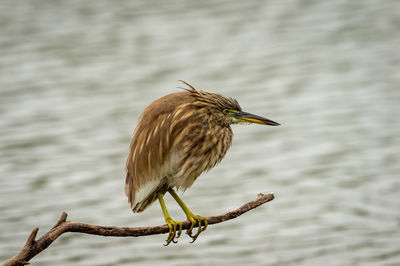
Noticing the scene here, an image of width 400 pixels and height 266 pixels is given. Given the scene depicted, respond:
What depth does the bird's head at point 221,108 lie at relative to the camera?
389 cm

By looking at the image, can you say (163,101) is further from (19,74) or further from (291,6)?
(291,6)

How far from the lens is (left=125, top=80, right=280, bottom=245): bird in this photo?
3881mm

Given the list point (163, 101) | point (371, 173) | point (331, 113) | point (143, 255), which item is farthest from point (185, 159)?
point (331, 113)

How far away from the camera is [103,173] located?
31.4 feet

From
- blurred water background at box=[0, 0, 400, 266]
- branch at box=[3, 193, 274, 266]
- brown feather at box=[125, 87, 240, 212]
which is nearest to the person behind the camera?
branch at box=[3, 193, 274, 266]

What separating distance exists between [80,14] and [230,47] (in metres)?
3.89

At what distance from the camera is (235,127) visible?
35.2 feet

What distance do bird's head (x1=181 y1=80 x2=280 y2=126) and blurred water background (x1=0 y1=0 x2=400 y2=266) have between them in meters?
3.55

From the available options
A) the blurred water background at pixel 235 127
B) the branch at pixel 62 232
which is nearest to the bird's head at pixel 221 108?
the branch at pixel 62 232

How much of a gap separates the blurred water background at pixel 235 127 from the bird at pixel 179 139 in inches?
135

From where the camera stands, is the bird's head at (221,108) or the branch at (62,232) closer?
the branch at (62,232)

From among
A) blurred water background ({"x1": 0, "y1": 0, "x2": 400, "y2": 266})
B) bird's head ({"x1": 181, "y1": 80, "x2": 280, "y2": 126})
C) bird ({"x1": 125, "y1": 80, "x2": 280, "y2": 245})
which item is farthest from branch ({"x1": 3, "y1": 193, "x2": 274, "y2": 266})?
blurred water background ({"x1": 0, "y1": 0, "x2": 400, "y2": 266})

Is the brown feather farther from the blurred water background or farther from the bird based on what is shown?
the blurred water background

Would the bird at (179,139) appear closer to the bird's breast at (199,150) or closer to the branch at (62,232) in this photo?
the bird's breast at (199,150)
